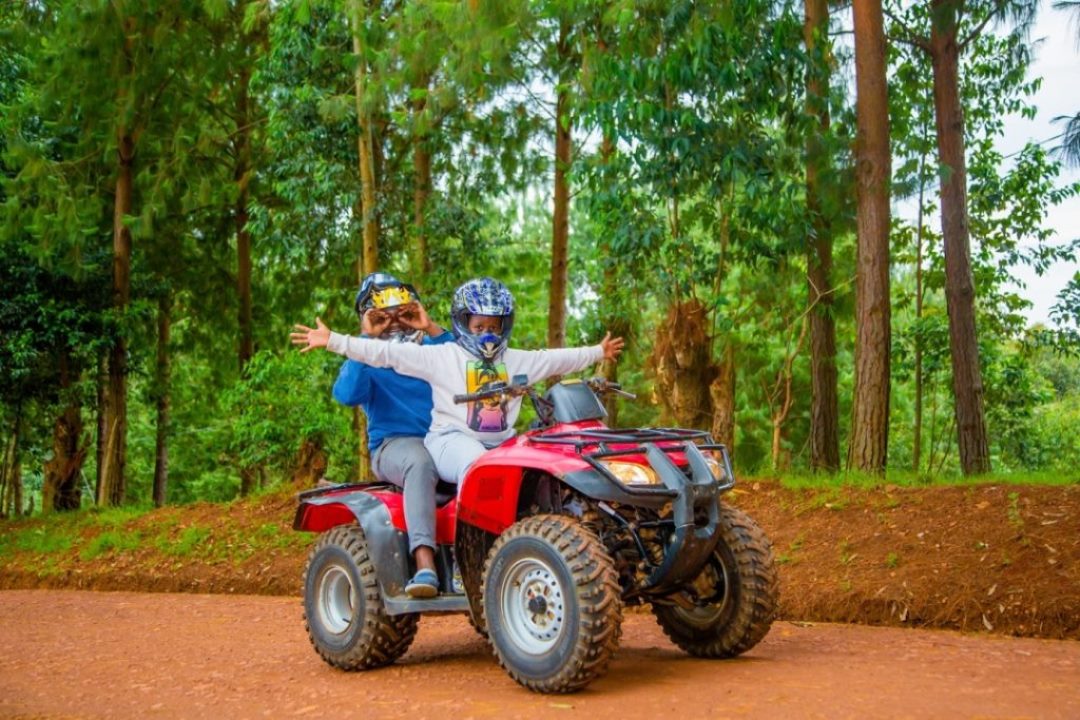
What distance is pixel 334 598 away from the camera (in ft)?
26.2

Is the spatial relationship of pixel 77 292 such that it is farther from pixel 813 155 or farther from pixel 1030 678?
pixel 1030 678

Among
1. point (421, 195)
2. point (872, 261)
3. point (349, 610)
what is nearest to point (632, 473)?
point (349, 610)

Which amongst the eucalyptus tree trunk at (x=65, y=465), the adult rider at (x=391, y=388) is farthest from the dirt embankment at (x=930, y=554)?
the eucalyptus tree trunk at (x=65, y=465)

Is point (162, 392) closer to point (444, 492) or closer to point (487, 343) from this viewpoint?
point (444, 492)

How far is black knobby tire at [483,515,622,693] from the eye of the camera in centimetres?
616

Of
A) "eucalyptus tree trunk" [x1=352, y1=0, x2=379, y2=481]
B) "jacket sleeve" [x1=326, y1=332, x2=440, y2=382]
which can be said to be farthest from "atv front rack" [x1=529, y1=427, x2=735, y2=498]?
"eucalyptus tree trunk" [x1=352, y1=0, x2=379, y2=481]

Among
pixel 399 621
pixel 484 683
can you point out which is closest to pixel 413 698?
pixel 484 683

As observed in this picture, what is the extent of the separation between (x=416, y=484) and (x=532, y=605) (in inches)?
42.1

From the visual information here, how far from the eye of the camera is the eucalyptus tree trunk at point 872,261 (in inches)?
540

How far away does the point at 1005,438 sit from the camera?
2628cm

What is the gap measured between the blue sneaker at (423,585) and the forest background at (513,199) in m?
6.60

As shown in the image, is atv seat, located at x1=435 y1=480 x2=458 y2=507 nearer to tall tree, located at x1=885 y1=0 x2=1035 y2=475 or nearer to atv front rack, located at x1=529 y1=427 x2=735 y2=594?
atv front rack, located at x1=529 y1=427 x2=735 y2=594

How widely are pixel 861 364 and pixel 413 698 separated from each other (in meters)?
8.47

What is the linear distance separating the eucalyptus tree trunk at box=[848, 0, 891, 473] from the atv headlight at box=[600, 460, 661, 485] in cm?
778
